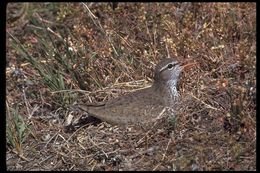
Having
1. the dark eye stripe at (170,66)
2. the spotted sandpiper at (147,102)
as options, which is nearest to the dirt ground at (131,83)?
the spotted sandpiper at (147,102)

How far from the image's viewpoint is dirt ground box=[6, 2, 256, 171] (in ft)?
25.0

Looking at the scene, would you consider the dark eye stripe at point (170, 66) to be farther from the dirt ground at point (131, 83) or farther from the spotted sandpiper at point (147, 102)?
the dirt ground at point (131, 83)

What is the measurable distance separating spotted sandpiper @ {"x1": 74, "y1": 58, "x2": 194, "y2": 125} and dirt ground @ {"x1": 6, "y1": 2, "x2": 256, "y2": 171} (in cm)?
15

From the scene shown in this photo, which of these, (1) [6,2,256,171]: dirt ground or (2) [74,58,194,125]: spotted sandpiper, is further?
(2) [74,58,194,125]: spotted sandpiper

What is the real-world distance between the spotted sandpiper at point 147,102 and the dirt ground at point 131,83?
0.15m

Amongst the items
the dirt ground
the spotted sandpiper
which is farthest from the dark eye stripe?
the dirt ground

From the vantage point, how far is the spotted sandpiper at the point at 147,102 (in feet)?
26.6

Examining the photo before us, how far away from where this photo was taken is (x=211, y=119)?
8008 millimetres

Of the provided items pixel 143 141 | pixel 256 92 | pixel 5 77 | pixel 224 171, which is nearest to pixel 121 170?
pixel 143 141

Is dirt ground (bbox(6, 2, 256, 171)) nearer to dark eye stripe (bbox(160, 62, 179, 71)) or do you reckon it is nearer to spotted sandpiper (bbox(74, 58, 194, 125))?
spotted sandpiper (bbox(74, 58, 194, 125))

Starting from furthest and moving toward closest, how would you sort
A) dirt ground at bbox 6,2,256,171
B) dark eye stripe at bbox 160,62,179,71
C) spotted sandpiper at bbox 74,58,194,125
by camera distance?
dark eye stripe at bbox 160,62,179,71 < spotted sandpiper at bbox 74,58,194,125 < dirt ground at bbox 6,2,256,171

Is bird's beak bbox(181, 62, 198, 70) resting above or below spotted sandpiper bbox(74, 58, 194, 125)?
above

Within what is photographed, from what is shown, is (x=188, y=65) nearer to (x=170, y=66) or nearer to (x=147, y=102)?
(x=170, y=66)

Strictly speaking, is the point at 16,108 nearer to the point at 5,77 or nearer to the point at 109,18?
the point at 5,77
